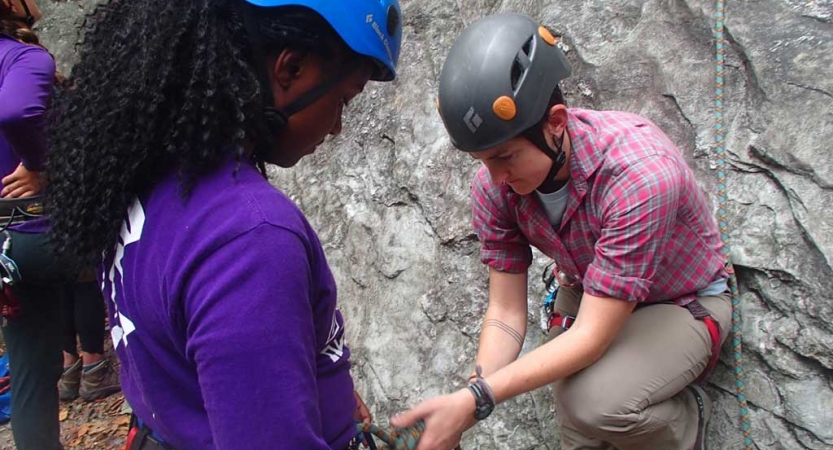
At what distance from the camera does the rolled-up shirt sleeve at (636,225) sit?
6.44 ft

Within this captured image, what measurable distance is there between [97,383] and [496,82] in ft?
14.9

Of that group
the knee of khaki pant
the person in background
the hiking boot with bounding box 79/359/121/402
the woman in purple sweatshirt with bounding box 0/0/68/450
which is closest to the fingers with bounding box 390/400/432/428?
the knee of khaki pant

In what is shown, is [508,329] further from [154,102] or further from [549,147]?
[154,102]

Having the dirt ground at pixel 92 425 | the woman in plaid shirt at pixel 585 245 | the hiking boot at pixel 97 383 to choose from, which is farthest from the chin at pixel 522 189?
the hiking boot at pixel 97 383

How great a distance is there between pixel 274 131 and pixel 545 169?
1062 mm

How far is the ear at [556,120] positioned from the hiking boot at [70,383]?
4709 mm

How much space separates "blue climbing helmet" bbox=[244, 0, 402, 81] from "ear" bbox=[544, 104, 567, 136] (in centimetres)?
63

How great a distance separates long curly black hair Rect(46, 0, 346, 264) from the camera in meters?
1.27

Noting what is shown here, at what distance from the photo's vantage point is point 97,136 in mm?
1336

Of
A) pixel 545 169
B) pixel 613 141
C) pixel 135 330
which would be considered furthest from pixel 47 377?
pixel 613 141

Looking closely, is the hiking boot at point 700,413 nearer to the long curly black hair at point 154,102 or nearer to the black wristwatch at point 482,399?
the black wristwatch at point 482,399

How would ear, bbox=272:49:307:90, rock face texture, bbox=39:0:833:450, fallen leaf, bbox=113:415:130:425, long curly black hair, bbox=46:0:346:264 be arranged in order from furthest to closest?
fallen leaf, bbox=113:415:130:425 < rock face texture, bbox=39:0:833:450 < ear, bbox=272:49:307:90 < long curly black hair, bbox=46:0:346:264

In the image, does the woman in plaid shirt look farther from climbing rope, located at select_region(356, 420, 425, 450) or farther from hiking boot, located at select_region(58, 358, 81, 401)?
hiking boot, located at select_region(58, 358, 81, 401)

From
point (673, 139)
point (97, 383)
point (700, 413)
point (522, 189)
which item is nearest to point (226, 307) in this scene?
point (522, 189)
